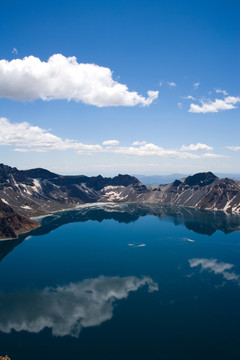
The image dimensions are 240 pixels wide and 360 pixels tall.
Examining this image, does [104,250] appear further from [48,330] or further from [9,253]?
[48,330]

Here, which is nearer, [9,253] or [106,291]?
[106,291]

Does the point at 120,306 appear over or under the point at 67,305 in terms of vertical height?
over

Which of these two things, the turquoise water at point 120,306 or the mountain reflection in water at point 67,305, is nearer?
the turquoise water at point 120,306

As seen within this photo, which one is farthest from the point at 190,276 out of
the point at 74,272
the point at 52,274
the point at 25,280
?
the point at 25,280

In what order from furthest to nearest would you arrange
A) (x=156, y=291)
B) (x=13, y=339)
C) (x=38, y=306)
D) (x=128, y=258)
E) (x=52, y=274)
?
(x=128, y=258) → (x=52, y=274) → (x=156, y=291) → (x=38, y=306) → (x=13, y=339)

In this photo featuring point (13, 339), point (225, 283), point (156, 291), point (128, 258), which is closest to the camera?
point (13, 339)
